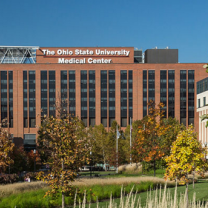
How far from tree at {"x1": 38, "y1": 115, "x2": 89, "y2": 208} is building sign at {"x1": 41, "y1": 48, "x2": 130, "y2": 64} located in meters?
88.8

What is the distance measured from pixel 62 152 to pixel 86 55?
89887mm

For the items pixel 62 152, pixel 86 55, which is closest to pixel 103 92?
pixel 86 55

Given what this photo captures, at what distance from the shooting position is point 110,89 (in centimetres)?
10862

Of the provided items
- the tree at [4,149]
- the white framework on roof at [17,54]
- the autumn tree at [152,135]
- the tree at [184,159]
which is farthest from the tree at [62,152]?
the white framework on roof at [17,54]

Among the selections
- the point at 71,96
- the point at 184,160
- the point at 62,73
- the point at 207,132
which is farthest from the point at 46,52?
the point at 184,160

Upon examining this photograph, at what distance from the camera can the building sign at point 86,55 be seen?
108250 mm

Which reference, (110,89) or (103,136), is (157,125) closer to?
(103,136)

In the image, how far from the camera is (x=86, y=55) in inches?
4279

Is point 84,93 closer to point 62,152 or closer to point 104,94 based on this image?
point 104,94

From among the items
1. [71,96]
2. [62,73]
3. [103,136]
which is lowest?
[103,136]

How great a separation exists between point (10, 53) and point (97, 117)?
3184 cm

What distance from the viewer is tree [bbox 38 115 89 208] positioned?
20.3 m

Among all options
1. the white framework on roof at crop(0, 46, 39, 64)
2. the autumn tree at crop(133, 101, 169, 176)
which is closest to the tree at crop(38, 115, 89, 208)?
the autumn tree at crop(133, 101, 169, 176)

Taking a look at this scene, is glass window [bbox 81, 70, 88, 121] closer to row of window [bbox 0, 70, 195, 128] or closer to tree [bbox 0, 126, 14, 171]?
row of window [bbox 0, 70, 195, 128]
